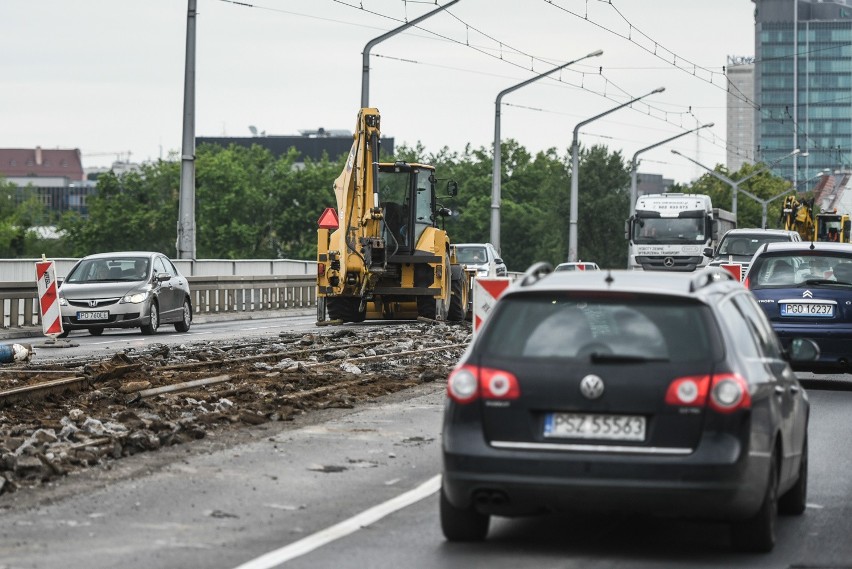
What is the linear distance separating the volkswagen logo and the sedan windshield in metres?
22.4

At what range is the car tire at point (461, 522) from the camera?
7.86 m

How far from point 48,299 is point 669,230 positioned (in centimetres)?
3294

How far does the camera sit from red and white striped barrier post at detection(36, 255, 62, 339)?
84.2 ft

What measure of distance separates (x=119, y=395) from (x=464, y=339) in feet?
40.2

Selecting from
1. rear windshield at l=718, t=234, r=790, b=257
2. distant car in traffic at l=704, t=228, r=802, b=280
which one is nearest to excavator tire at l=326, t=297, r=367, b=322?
distant car in traffic at l=704, t=228, r=802, b=280

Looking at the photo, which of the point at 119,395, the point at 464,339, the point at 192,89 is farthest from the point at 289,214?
the point at 119,395

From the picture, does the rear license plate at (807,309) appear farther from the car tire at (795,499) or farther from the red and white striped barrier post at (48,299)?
the red and white striped barrier post at (48,299)

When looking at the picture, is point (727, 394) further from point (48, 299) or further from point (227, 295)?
point (227, 295)

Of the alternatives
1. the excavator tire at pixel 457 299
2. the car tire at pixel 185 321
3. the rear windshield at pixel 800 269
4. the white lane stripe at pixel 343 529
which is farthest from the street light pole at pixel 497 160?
the white lane stripe at pixel 343 529

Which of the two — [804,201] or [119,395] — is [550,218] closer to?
[804,201]

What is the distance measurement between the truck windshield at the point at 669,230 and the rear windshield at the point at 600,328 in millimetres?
48358

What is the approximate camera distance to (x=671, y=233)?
5578 cm

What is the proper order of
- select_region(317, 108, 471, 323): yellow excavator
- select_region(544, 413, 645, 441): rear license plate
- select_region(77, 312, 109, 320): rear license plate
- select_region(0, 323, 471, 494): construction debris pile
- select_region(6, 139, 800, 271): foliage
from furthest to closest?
select_region(6, 139, 800, 271): foliage
select_region(317, 108, 471, 323): yellow excavator
select_region(77, 312, 109, 320): rear license plate
select_region(0, 323, 471, 494): construction debris pile
select_region(544, 413, 645, 441): rear license plate

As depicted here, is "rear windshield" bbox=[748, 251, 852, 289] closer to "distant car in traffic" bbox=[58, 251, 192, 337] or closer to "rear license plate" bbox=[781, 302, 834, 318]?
"rear license plate" bbox=[781, 302, 834, 318]
